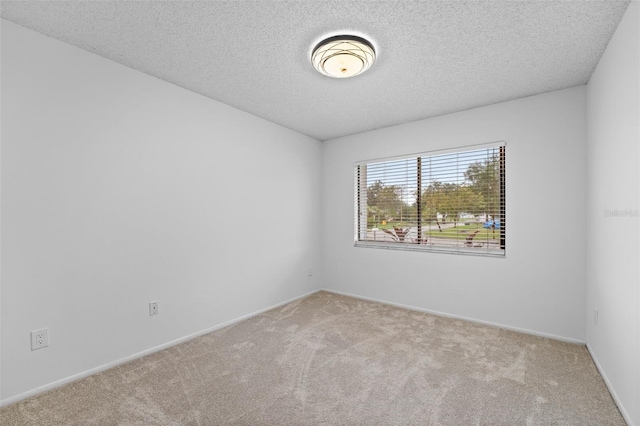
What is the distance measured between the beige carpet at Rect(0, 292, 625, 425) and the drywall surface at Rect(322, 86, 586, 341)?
0.34 m

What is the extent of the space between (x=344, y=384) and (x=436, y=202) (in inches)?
98.2

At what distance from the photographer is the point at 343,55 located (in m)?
2.08

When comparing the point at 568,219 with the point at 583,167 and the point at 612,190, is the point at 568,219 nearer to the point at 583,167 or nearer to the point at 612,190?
the point at 583,167

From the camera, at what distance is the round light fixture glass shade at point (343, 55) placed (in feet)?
6.54

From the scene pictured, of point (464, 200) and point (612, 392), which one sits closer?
point (612, 392)

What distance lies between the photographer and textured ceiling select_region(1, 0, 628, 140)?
5.70ft

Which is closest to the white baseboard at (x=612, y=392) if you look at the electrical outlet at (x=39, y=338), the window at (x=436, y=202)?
the window at (x=436, y=202)

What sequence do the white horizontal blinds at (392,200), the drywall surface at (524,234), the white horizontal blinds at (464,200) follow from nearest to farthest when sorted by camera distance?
the drywall surface at (524,234), the white horizontal blinds at (464,200), the white horizontal blinds at (392,200)

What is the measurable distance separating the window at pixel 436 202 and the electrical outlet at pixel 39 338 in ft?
11.3

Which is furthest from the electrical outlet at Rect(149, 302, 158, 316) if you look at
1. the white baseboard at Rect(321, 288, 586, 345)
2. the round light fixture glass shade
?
the white baseboard at Rect(321, 288, 586, 345)

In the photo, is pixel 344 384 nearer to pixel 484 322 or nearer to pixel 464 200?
pixel 484 322

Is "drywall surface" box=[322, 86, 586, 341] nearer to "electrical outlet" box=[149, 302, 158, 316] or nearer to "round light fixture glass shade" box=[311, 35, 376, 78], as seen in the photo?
"round light fixture glass shade" box=[311, 35, 376, 78]

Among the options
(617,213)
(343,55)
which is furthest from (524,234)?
(343,55)

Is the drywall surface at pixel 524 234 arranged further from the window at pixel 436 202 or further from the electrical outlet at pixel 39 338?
the electrical outlet at pixel 39 338
